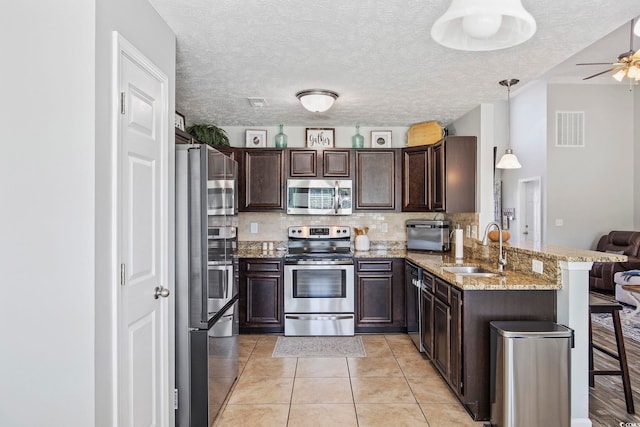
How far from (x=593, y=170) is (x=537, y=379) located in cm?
648

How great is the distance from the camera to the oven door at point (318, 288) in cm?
452

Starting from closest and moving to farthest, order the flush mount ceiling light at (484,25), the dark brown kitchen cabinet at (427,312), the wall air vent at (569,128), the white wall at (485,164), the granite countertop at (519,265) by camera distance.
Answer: the flush mount ceiling light at (484,25), the granite countertop at (519,265), the dark brown kitchen cabinet at (427,312), the white wall at (485,164), the wall air vent at (569,128)

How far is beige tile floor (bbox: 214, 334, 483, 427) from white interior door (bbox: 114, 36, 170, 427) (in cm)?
83

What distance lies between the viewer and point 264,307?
4570 millimetres

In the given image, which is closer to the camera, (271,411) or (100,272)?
(100,272)

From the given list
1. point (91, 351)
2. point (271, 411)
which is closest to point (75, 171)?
point (91, 351)

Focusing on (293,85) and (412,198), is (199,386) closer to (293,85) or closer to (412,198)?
(293,85)

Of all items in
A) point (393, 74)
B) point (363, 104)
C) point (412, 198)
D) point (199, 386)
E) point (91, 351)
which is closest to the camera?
point (91, 351)

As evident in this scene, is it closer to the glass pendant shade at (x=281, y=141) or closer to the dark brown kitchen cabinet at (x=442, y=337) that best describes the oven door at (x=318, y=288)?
the dark brown kitchen cabinet at (x=442, y=337)

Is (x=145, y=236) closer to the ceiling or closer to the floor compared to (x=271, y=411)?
closer to the ceiling

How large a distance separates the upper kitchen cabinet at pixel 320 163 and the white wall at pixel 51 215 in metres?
3.38

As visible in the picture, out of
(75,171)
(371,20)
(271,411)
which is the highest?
(371,20)

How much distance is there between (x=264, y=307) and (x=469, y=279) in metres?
2.46

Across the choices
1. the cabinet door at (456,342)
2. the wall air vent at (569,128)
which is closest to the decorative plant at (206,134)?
the cabinet door at (456,342)
